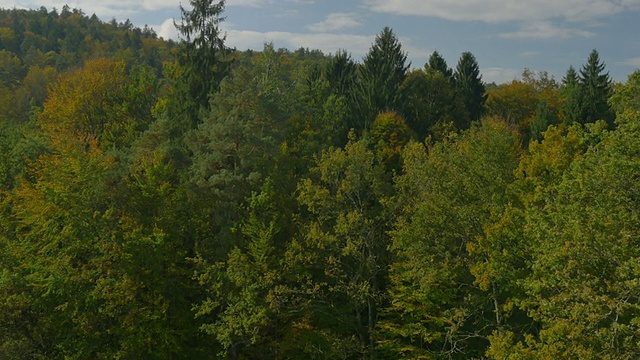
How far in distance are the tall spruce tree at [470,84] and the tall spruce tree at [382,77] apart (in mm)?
9343

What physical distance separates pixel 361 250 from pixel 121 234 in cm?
1185

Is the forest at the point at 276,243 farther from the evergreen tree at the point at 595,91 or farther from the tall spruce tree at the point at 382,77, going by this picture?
the evergreen tree at the point at 595,91

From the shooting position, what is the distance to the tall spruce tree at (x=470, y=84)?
59.1m

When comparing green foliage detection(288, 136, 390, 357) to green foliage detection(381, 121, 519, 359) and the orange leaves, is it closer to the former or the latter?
green foliage detection(381, 121, 519, 359)

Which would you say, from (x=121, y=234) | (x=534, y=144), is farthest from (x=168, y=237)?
(x=534, y=144)

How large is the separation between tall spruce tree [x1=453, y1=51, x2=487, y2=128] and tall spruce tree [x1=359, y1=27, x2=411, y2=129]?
9.34 metres

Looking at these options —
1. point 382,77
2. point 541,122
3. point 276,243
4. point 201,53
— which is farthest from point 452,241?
point 541,122

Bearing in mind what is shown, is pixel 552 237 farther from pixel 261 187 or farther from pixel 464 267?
pixel 261 187

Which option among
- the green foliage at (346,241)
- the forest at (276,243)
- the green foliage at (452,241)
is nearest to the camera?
the forest at (276,243)

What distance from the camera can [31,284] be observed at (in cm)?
2067

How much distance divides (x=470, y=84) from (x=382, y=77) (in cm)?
1657

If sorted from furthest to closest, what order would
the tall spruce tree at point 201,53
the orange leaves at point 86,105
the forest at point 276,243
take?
the orange leaves at point 86,105 < the tall spruce tree at point 201,53 < the forest at point 276,243

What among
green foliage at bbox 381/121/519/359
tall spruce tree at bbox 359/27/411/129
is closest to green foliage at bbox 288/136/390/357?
green foliage at bbox 381/121/519/359

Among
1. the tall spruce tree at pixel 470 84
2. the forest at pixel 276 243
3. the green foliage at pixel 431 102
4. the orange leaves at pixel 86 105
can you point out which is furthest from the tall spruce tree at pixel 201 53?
the tall spruce tree at pixel 470 84
